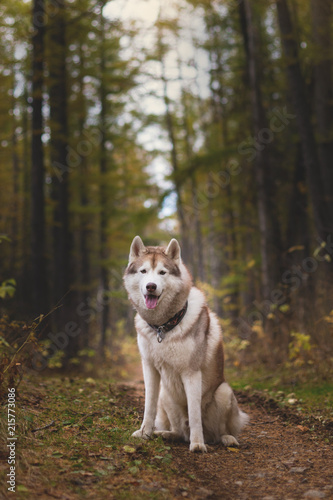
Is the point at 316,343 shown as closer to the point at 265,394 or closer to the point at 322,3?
the point at 265,394

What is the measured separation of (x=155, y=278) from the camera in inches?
161

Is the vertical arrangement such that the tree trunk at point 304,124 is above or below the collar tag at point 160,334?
above

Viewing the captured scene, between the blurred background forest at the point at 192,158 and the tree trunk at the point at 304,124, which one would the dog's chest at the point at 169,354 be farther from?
the tree trunk at the point at 304,124

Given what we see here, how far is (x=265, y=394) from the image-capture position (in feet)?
Result: 21.4

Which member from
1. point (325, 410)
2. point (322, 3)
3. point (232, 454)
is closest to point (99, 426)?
point (232, 454)

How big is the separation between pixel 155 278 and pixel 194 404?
4.15 ft

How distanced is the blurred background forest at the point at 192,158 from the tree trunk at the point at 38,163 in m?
0.03

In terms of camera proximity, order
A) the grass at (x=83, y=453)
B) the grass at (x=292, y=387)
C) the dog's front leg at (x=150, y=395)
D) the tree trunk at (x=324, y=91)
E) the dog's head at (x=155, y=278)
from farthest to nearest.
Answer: the tree trunk at (x=324, y=91), the grass at (x=292, y=387), the dog's front leg at (x=150, y=395), the dog's head at (x=155, y=278), the grass at (x=83, y=453)

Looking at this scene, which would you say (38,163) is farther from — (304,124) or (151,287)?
(151,287)

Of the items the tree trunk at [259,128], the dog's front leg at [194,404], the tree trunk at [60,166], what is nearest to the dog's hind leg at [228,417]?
the dog's front leg at [194,404]

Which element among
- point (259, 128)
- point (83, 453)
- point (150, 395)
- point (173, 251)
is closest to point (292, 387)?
point (150, 395)

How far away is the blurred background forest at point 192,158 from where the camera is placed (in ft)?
28.8

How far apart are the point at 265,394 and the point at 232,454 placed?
8.61ft

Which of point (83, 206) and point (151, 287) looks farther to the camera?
point (83, 206)
